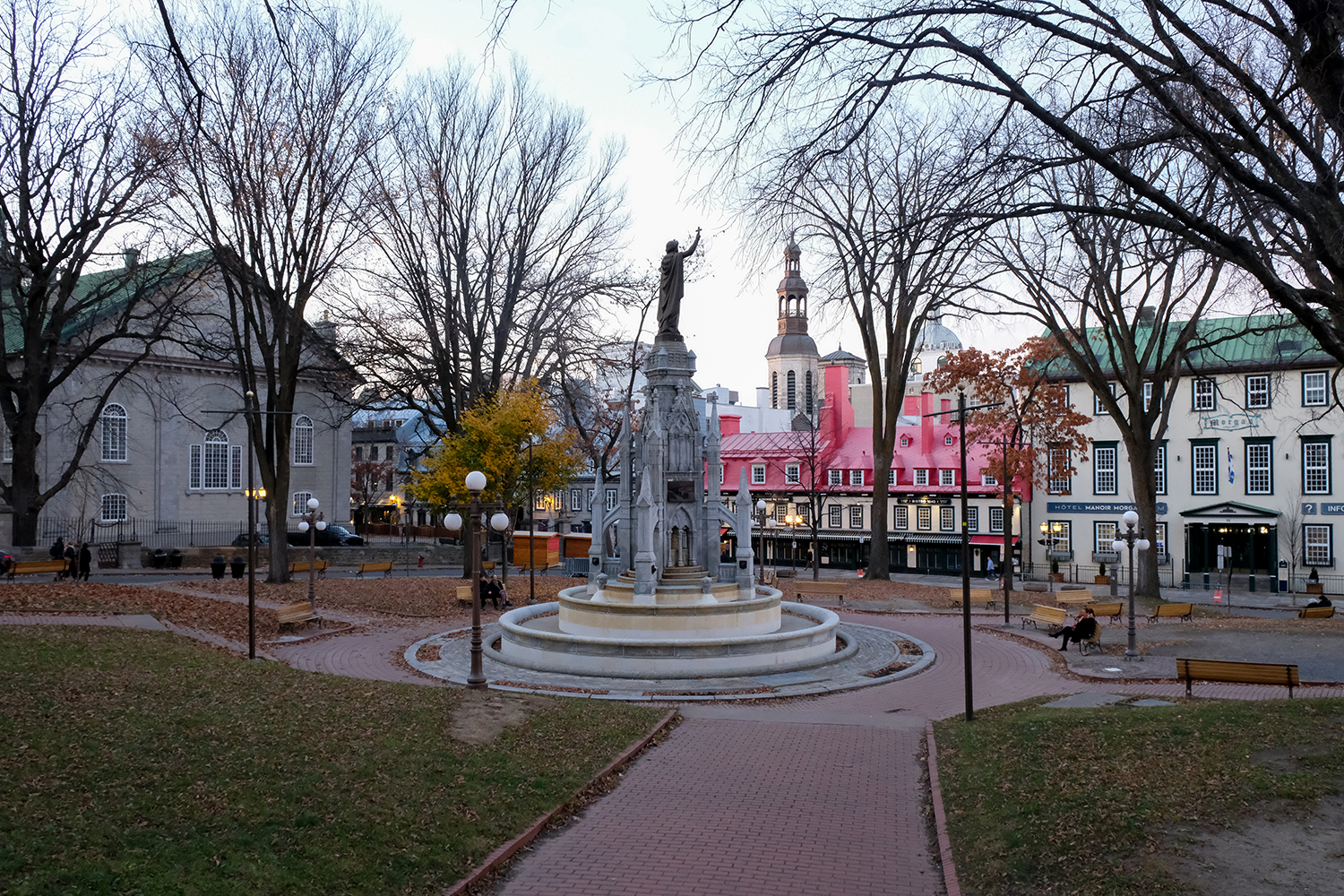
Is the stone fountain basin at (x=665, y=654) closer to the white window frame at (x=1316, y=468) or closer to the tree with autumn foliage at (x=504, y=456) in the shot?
the tree with autumn foliage at (x=504, y=456)

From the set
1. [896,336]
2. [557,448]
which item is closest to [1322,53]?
[896,336]

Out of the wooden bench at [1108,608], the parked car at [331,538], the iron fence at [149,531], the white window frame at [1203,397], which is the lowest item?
the wooden bench at [1108,608]

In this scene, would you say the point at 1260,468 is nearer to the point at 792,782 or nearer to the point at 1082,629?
the point at 1082,629

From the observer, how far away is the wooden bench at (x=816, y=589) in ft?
96.7

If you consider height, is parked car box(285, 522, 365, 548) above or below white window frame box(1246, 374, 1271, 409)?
below

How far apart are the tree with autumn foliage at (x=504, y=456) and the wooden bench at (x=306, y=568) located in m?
4.25

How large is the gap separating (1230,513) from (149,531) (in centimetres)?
5000

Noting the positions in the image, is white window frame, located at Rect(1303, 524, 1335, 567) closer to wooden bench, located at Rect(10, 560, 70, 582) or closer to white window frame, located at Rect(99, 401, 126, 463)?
wooden bench, located at Rect(10, 560, 70, 582)

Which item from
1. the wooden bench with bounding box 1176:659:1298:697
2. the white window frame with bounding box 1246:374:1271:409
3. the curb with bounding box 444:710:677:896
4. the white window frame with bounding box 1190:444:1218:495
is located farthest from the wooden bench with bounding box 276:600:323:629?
the white window frame with bounding box 1246:374:1271:409

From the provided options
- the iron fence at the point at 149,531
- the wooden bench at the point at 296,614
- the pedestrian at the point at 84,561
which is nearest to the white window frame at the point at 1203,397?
the wooden bench at the point at 296,614

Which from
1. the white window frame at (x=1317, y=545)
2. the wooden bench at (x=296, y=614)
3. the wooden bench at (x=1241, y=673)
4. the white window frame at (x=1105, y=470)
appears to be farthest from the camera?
the white window frame at (x=1105, y=470)

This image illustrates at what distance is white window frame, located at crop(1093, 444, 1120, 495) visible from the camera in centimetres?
4591

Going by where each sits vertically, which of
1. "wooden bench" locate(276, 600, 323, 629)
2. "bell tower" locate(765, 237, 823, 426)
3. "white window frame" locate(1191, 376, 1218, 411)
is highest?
"bell tower" locate(765, 237, 823, 426)

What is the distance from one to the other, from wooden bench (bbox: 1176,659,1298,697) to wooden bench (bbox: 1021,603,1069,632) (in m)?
7.35
